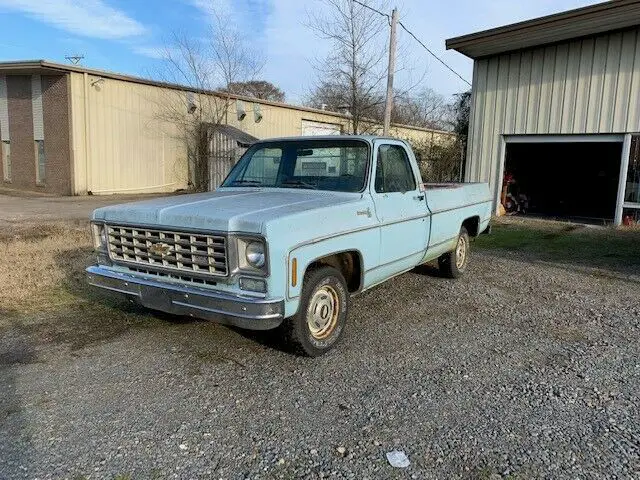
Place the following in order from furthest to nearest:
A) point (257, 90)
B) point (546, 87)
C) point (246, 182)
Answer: point (257, 90) < point (546, 87) < point (246, 182)

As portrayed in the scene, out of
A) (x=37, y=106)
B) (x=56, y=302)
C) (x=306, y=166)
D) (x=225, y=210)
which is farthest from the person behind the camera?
(x=37, y=106)

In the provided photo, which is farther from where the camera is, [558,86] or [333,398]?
[558,86]

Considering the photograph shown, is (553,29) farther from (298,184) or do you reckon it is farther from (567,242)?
(298,184)

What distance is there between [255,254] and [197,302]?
0.59 m

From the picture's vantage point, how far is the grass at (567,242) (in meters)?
9.12

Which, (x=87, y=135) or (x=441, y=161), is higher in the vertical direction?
(x=87, y=135)

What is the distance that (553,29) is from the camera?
40.2 feet

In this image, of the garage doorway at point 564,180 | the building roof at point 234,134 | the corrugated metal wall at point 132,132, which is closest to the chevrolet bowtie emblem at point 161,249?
the garage doorway at point 564,180

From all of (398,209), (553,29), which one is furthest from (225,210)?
(553,29)

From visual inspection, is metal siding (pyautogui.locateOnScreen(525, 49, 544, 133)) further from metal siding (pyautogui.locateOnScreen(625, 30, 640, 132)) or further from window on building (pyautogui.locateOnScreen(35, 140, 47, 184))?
window on building (pyautogui.locateOnScreen(35, 140, 47, 184))

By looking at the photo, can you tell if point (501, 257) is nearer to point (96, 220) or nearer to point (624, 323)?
point (624, 323)

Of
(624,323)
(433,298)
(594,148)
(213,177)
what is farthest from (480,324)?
(213,177)

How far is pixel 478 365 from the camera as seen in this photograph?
428 cm

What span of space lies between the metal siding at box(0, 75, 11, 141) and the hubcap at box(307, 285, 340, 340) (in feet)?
79.9
